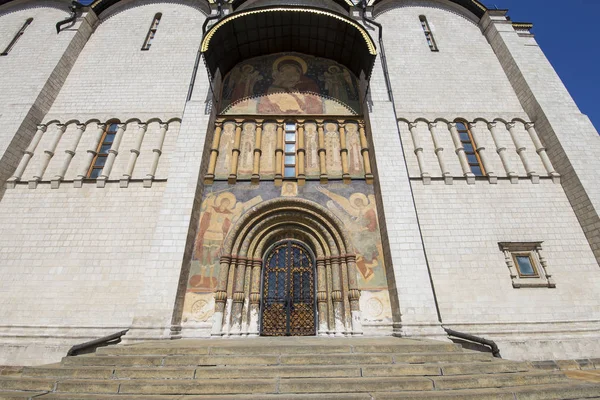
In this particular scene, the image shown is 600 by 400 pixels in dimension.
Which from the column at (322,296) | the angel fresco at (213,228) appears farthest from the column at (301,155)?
the column at (322,296)

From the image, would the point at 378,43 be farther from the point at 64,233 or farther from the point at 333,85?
the point at 64,233

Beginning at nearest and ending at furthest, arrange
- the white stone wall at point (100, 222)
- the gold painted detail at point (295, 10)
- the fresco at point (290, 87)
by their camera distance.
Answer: the white stone wall at point (100, 222) → the gold painted detail at point (295, 10) → the fresco at point (290, 87)

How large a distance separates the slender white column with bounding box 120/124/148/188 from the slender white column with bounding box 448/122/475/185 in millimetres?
10423

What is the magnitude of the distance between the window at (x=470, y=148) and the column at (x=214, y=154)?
8296mm

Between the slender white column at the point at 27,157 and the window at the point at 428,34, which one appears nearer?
the slender white column at the point at 27,157

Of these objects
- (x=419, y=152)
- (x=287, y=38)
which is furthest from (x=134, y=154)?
(x=419, y=152)

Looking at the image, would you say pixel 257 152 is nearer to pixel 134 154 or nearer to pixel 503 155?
pixel 134 154

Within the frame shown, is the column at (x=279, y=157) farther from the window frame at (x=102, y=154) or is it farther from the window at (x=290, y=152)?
the window frame at (x=102, y=154)

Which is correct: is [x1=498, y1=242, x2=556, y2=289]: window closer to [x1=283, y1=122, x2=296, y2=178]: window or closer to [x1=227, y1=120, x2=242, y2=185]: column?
[x1=283, y1=122, x2=296, y2=178]: window

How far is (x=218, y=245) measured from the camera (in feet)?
26.2

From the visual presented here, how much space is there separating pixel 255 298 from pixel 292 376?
3.77 meters

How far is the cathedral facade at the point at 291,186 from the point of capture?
7035 mm

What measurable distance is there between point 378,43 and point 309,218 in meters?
7.79

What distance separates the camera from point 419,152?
9148 millimetres
